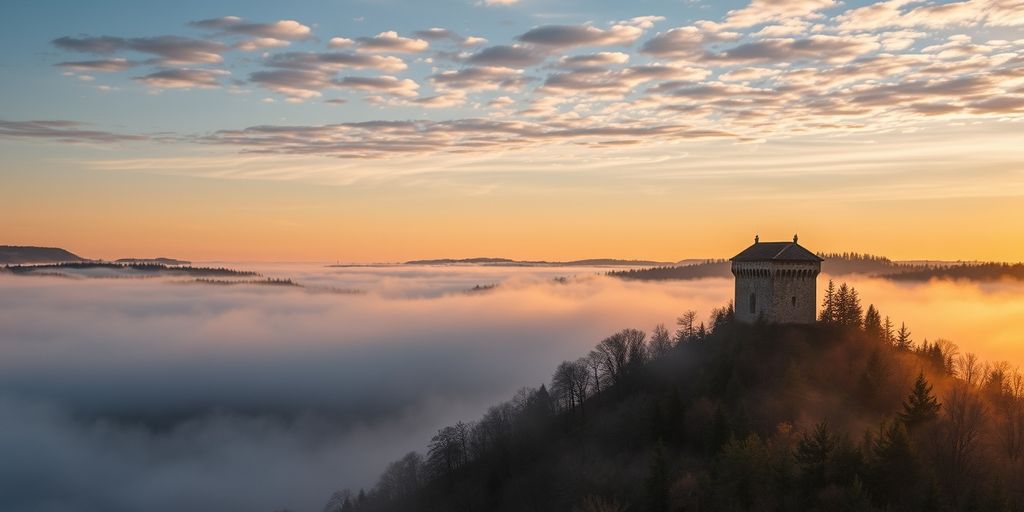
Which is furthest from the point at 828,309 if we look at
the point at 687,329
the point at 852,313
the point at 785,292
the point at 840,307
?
the point at 687,329

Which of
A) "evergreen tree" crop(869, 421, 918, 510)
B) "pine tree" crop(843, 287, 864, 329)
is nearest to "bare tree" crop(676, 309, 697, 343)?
"pine tree" crop(843, 287, 864, 329)

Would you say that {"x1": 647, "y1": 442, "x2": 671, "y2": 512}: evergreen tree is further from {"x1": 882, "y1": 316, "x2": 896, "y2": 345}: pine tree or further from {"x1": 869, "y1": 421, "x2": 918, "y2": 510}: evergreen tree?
{"x1": 882, "y1": 316, "x2": 896, "y2": 345}: pine tree

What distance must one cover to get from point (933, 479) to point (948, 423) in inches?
714

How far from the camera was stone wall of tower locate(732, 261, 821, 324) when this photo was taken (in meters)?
93.8

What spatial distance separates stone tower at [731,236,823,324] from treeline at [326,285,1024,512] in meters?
2.51

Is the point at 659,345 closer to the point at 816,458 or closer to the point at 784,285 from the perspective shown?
the point at 784,285

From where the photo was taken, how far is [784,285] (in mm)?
94125

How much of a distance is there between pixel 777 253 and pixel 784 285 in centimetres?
390

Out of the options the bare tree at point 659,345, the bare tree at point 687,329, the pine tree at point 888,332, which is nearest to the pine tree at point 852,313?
the pine tree at point 888,332

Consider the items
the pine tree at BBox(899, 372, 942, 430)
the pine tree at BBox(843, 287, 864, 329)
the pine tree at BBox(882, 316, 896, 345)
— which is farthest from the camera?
the pine tree at BBox(882, 316, 896, 345)

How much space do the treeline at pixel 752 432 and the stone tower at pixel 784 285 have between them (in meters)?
2.51

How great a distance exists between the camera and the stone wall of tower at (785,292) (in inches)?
3691

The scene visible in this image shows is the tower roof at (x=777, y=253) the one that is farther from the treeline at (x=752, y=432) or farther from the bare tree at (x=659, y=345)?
the bare tree at (x=659, y=345)

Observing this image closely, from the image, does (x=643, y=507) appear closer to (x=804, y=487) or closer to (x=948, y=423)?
(x=804, y=487)
